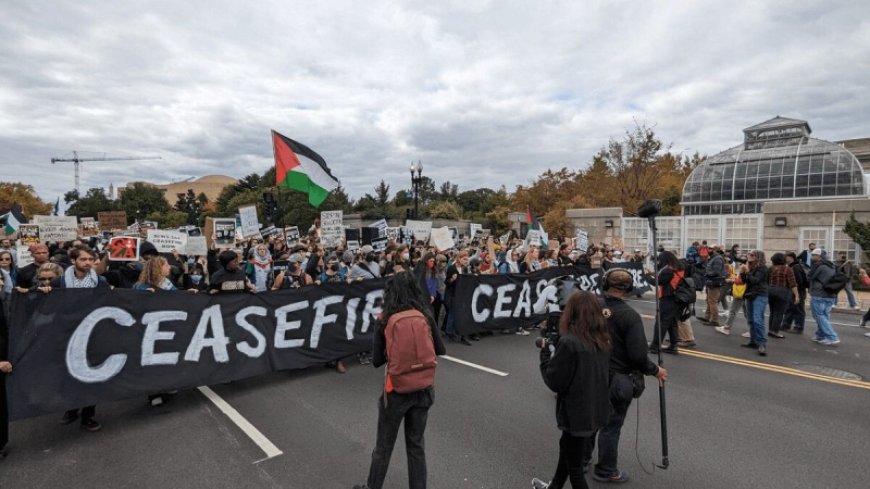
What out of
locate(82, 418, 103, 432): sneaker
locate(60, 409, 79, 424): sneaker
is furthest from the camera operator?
locate(60, 409, 79, 424): sneaker

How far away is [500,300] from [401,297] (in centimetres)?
585

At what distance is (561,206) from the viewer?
1358 inches

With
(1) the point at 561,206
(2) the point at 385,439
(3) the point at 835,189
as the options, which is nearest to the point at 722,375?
(2) the point at 385,439

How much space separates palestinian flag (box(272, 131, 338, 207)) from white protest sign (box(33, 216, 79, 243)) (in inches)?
228

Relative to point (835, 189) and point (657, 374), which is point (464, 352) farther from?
point (835, 189)

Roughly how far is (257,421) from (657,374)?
3889mm

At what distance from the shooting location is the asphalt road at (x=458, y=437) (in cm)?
375

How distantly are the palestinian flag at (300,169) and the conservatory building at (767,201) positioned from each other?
45.3 feet

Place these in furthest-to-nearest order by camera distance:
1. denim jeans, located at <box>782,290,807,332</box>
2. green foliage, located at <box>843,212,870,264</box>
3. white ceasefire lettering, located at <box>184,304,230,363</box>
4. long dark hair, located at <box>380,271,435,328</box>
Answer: green foliage, located at <box>843,212,870,264</box>
denim jeans, located at <box>782,290,807,332</box>
white ceasefire lettering, located at <box>184,304,230,363</box>
long dark hair, located at <box>380,271,435,328</box>

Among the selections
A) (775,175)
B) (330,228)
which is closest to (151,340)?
(330,228)

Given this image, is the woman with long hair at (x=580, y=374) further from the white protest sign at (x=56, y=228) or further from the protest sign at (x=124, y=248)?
the white protest sign at (x=56, y=228)

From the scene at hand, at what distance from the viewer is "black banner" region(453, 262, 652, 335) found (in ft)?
27.4

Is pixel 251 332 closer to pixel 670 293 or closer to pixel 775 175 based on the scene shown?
pixel 670 293

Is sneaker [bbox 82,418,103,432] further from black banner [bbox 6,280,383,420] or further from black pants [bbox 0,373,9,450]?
black pants [bbox 0,373,9,450]
